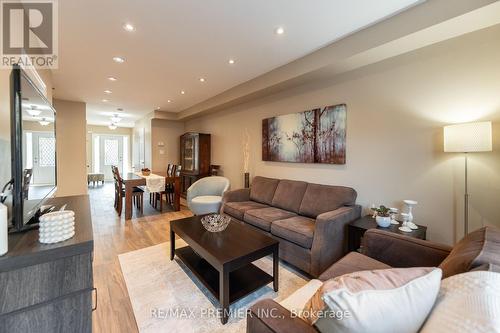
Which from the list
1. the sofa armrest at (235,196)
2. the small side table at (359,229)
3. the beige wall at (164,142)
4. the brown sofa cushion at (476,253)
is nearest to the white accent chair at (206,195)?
the sofa armrest at (235,196)

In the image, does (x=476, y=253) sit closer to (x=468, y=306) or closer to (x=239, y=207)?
(x=468, y=306)

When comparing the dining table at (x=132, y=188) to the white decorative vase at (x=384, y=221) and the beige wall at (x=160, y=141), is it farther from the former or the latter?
the white decorative vase at (x=384, y=221)

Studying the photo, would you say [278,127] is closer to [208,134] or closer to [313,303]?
[208,134]

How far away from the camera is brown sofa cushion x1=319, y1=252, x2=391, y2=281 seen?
4.93 feet

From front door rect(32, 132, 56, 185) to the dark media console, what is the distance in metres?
0.55

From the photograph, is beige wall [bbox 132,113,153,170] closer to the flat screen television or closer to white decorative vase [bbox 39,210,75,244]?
the flat screen television

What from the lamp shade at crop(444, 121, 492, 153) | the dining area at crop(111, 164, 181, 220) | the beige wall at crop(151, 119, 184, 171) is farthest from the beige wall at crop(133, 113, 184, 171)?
the lamp shade at crop(444, 121, 492, 153)

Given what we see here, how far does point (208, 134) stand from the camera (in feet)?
18.6

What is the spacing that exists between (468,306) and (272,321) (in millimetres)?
682

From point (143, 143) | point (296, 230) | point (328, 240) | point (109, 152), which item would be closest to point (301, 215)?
point (296, 230)

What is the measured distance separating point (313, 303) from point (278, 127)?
10.3 feet

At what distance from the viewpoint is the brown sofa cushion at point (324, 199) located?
267cm

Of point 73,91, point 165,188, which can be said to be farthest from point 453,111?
point 73,91

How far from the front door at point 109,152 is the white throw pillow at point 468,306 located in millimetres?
11977
